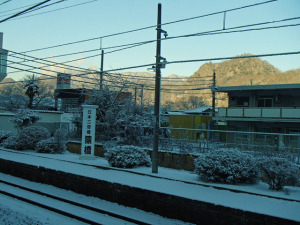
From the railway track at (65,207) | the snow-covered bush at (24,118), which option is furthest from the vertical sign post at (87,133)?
the snow-covered bush at (24,118)

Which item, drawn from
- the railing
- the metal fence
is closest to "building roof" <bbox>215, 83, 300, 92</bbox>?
the railing

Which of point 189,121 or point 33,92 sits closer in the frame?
point 189,121

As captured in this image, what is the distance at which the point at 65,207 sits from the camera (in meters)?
9.42

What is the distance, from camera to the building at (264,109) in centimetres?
2786

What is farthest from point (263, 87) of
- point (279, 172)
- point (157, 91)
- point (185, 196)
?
point (185, 196)

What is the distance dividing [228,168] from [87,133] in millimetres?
8348

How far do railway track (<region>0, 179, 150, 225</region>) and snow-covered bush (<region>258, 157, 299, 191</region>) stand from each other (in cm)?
446

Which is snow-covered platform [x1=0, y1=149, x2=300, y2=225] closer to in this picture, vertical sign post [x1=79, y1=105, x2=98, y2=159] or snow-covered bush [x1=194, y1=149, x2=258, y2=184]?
snow-covered bush [x1=194, y1=149, x2=258, y2=184]

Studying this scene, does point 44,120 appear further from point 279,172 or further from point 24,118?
point 279,172

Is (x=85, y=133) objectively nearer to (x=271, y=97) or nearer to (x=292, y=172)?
(x=292, y=172)

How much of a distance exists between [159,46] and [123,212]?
7.01 metres

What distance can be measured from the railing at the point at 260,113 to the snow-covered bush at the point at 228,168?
18.3 meters

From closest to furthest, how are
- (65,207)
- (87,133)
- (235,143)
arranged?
(65,207), (235,143), (87,133)

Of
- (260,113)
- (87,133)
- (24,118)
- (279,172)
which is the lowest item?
(279,172)
